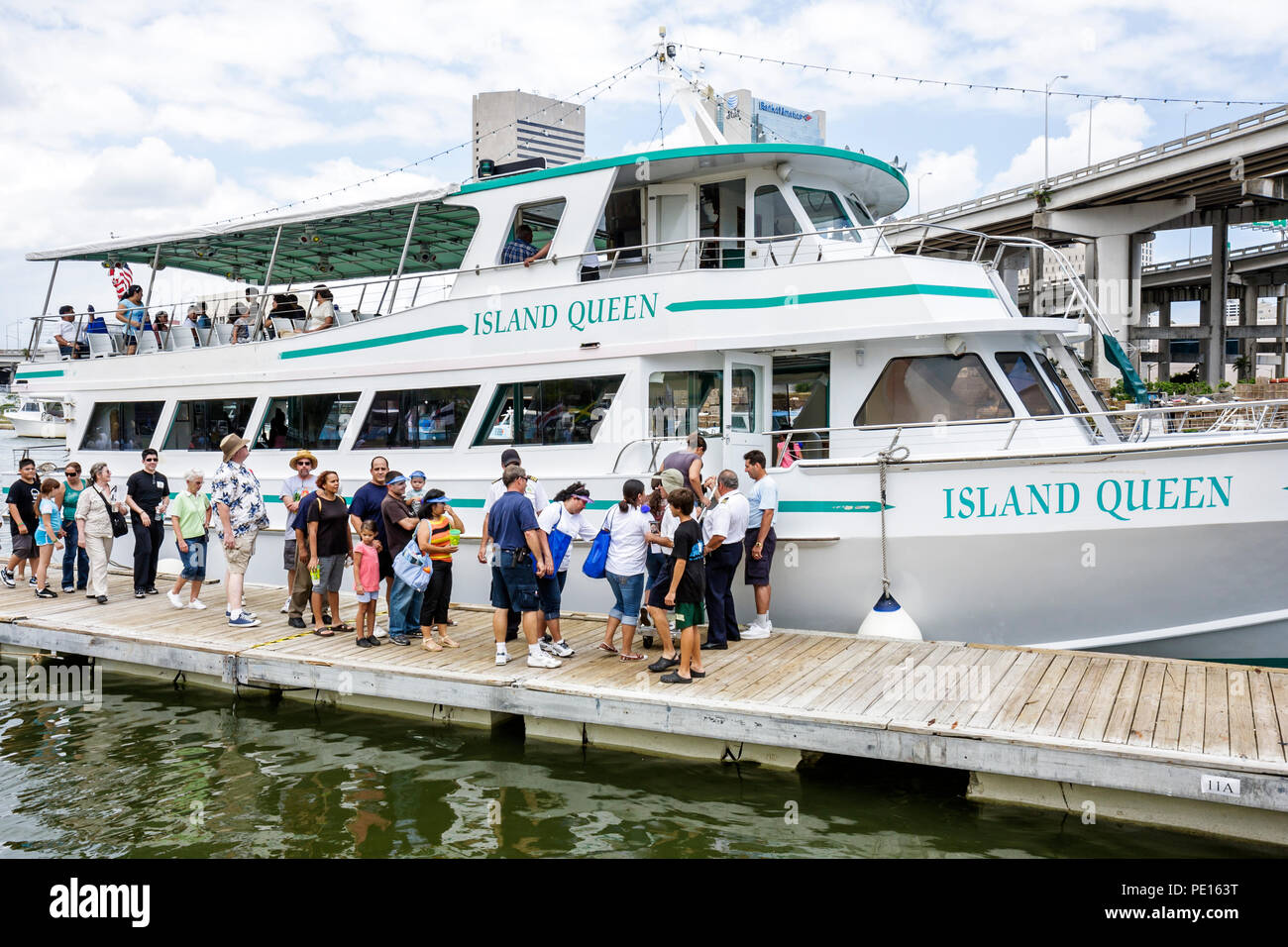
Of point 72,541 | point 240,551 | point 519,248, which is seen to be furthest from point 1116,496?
point 72,541

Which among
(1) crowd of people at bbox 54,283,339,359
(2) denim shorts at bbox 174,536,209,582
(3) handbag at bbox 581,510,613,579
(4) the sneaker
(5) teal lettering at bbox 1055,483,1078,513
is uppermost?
(1) crowd of people at bbox 54,283,339,359

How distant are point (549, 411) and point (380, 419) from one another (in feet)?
7.58

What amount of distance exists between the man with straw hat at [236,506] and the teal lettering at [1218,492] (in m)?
7.93

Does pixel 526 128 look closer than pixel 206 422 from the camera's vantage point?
No

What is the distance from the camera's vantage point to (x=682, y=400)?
903 cm

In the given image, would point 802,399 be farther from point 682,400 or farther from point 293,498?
point 293,498

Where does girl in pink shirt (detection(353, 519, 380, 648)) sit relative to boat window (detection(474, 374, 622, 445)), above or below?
below

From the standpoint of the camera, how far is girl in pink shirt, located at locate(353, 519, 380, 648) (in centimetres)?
828

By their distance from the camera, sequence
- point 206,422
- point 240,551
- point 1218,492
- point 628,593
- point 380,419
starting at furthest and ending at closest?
1. point 206,422
2. point 380,419
3. point 240,551
4. point 628,593
5. point 1218,492

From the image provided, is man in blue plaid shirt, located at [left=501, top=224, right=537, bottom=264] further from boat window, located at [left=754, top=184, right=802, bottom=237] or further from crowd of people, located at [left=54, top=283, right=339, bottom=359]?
crowd of people, located at [left=54, top=283, right=339, bottom=359]

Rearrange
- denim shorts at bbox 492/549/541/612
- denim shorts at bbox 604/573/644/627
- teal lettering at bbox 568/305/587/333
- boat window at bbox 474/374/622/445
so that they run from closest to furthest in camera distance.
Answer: denim shorts at bbox 492/549/541/612, denim shorts at bbox 604/573/644/627, boat window at bbox 474/374/622/445, teal lettering at bbox 568/305/587/333

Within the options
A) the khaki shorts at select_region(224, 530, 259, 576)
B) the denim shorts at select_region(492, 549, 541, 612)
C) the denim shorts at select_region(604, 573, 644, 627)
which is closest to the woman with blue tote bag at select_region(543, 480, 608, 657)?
the denim shorts at select_region(492, 549, 541, 612)

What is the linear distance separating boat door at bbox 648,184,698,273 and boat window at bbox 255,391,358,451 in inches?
151

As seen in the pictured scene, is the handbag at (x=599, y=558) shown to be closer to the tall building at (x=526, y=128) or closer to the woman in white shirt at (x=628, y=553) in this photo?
the woman in white shirt at (x=628, y=553)
